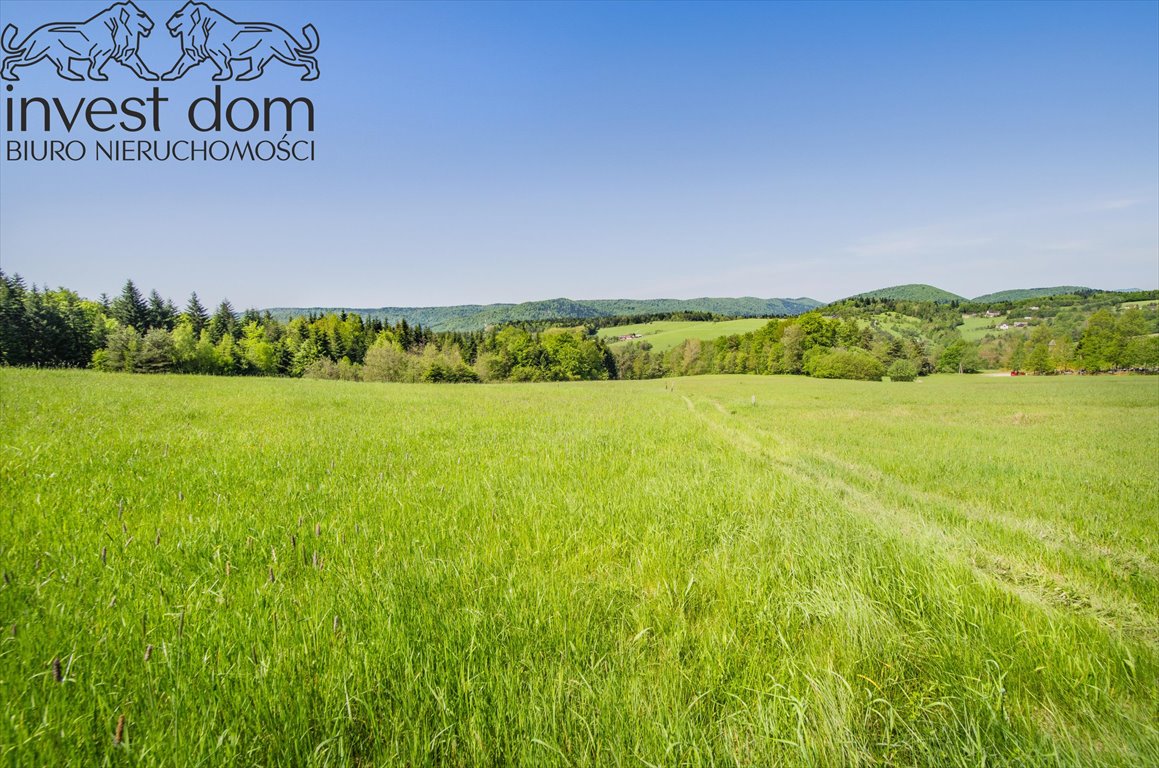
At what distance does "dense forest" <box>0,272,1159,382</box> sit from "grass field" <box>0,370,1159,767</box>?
70949mm

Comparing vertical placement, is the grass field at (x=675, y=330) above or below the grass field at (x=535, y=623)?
above

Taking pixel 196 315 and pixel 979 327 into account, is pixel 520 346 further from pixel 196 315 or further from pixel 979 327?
pixel 979 327

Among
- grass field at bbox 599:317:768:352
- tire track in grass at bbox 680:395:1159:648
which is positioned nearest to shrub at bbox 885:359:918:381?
grass field at bbox 599:317:768:352

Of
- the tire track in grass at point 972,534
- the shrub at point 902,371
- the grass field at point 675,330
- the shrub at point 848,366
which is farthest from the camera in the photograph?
the grass field at point 675,330

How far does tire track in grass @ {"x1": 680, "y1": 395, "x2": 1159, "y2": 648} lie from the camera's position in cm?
371

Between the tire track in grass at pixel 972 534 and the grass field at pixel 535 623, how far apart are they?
0.20 feet

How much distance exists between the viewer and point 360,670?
Result: 203 cm

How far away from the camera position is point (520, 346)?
95.1m

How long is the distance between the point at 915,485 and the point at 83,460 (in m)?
14.1

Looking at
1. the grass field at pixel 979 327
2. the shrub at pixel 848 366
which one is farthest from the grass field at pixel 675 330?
the grass field at pixel 979 327

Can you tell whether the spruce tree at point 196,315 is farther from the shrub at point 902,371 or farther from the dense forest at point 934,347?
the shrub at point 902,371

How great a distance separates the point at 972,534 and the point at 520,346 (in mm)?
91890

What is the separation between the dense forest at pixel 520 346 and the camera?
56.8 metres

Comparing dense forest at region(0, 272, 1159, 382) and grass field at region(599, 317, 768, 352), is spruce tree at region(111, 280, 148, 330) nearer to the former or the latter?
dense forest at region(0, 272, 1159, 382)
